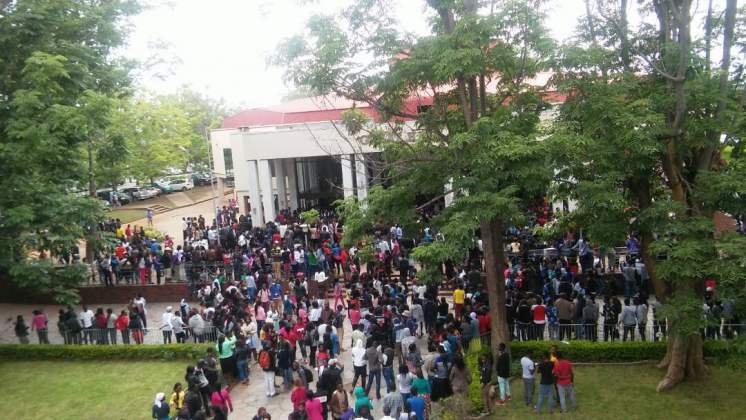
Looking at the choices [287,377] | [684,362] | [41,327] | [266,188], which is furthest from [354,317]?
[266,188]

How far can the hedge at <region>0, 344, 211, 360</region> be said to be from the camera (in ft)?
59.1

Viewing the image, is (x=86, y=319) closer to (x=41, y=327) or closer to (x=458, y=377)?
(x=41, y=327)

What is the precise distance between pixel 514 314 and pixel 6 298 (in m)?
20.0

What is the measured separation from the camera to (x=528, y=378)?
43.0 feet

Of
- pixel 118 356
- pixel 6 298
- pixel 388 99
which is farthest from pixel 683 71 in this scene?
pixel 6 298

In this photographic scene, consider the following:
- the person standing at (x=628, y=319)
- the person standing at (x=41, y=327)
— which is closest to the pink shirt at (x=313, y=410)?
the person standing at (x=628, y=319)

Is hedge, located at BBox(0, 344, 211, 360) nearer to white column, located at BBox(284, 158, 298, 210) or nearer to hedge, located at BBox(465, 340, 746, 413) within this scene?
hedge, located at BBox(465, 340, 746, 413)

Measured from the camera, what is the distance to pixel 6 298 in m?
25.5

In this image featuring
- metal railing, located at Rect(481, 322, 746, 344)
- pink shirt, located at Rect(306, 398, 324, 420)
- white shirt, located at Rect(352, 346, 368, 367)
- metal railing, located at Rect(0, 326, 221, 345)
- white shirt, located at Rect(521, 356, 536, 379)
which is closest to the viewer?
pink shirt, located at Rect(306, 398, 324, 420)

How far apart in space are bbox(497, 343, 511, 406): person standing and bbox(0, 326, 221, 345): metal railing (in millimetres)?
8161

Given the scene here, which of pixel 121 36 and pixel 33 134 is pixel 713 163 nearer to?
pixel 33 134

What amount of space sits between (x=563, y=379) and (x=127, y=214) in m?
36.1

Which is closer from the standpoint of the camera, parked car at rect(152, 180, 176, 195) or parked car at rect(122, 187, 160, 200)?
parked car at rect(122, 187, 160, 200)

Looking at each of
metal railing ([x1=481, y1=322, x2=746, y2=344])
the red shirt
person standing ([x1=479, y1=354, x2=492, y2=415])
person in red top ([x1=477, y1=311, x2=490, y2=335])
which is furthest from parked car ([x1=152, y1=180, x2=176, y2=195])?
the red shirt
